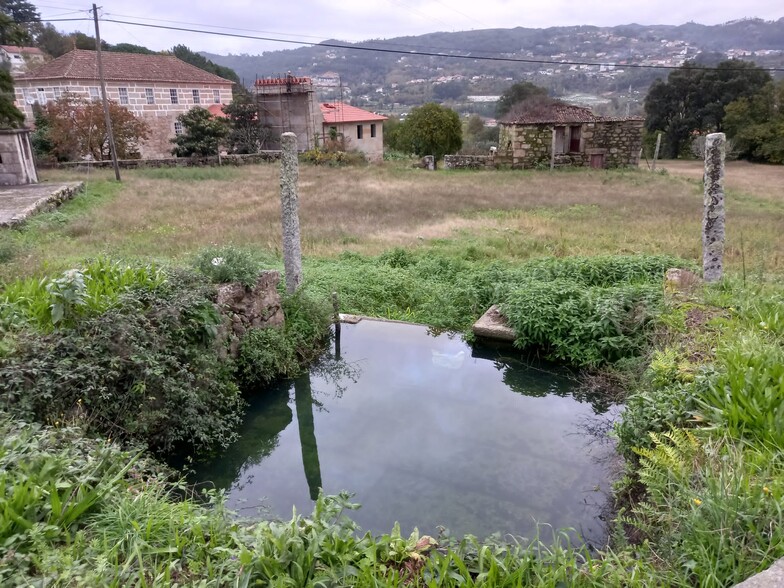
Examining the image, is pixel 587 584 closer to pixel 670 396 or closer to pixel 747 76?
pixel 670 396

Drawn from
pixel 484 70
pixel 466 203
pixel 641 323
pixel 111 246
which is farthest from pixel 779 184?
pixel 484 70

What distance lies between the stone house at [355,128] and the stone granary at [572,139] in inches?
391

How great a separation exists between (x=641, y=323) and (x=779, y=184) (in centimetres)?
1939

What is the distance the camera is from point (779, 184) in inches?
817

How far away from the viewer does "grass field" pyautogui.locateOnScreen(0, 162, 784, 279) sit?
1011 cm

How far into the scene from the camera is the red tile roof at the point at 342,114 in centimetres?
3262

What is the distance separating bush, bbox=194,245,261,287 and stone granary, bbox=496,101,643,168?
70.9 feet

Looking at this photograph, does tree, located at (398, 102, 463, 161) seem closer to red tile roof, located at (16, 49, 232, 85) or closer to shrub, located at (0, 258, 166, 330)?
red tile roof, located at (16, 49, 232, 85)

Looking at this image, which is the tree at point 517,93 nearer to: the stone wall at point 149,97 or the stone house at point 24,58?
the stone wall at point 149,97

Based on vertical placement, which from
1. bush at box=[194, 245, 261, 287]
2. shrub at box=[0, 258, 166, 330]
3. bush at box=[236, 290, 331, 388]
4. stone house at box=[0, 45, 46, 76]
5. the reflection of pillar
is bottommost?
the reflection of pillar

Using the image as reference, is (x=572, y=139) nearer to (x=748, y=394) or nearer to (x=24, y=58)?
(x=748, y=394)

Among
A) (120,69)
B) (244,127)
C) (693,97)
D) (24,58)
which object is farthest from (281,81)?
(693,97)

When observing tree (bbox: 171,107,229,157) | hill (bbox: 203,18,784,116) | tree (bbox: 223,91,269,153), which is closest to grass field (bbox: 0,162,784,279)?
tree (bbox: 171,107,229,157)

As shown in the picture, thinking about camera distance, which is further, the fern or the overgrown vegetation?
the fern
